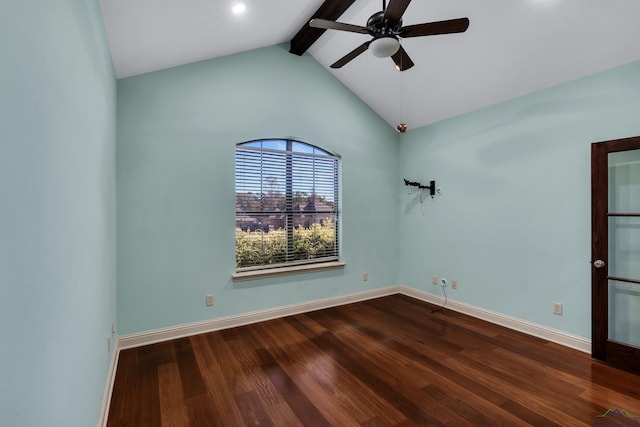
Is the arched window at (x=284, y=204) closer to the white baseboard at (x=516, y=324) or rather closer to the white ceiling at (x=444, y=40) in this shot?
the white ceiling at (x=444, y=40)

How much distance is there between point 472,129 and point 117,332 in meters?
4.63

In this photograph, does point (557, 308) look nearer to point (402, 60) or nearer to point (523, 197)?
point (523, 197)

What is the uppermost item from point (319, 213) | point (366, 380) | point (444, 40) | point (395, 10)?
point (444, 40)

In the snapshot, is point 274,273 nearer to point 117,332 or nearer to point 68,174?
point 117,332

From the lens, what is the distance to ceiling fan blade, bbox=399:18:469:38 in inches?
Result: 84.4

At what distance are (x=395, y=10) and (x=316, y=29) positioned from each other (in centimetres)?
172

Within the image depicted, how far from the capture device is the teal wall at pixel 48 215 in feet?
2.16

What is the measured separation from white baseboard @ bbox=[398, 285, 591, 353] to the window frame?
1.45 metres

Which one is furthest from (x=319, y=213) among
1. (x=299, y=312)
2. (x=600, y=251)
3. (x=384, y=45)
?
(x=600, y=251)

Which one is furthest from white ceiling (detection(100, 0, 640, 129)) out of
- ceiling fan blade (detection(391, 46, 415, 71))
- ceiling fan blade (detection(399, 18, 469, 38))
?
ceiling fan blade (detection(399, 18, 469, 38))

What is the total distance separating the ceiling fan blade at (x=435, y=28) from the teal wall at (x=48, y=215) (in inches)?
80.3

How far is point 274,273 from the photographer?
3.70m

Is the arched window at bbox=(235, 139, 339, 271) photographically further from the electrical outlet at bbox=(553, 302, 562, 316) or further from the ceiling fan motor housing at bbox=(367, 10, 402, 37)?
the electrical outlet at bbox=(553, 302, 562, 316)

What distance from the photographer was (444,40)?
120 inches
